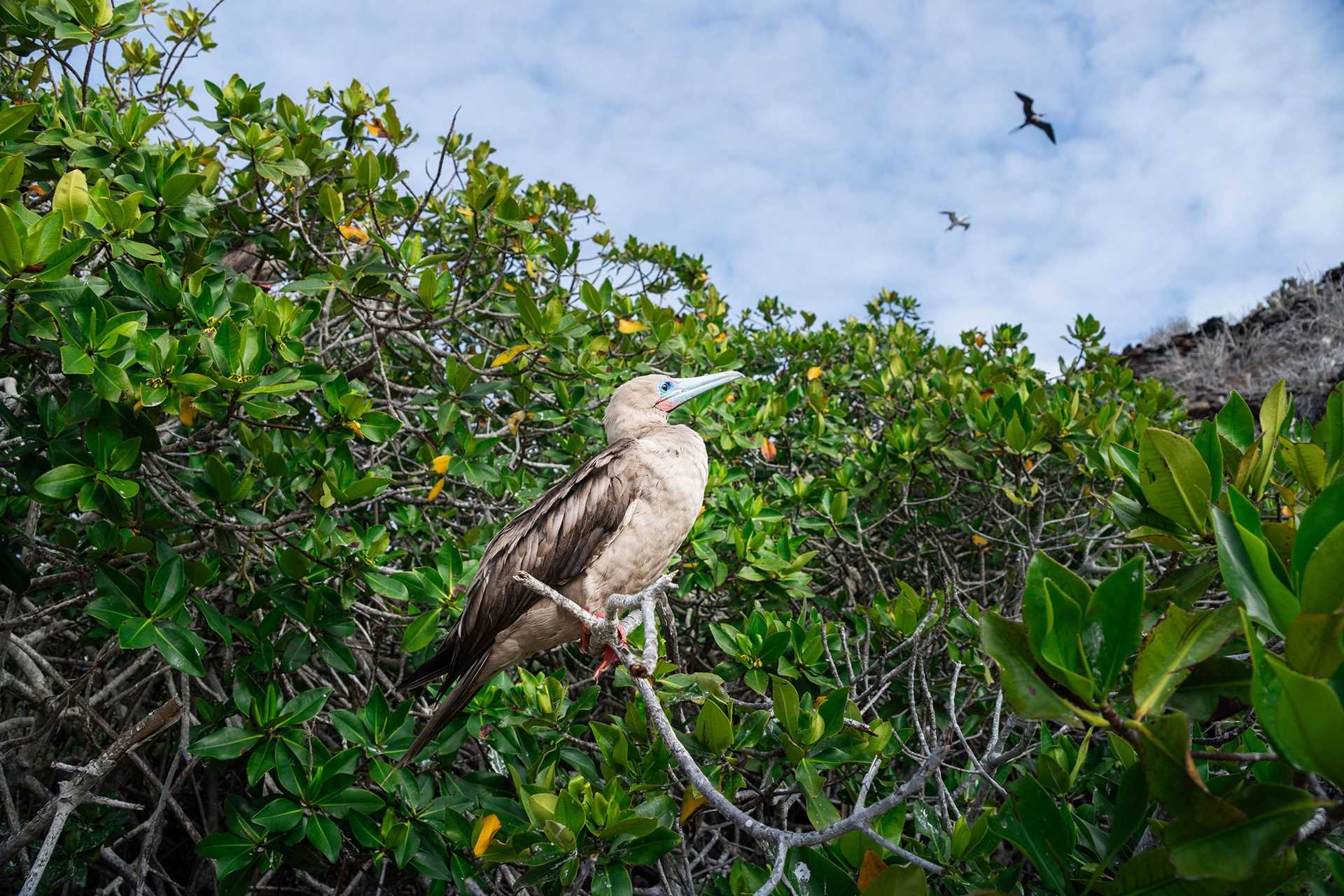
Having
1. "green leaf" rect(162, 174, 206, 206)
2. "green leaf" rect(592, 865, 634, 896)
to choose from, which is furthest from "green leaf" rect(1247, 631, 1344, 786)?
"green leaf" rect(162, 174, 206, 206)

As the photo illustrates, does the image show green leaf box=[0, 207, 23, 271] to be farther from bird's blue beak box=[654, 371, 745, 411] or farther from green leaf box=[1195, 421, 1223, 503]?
green leaf box=[1195, 421, 1223, 503]

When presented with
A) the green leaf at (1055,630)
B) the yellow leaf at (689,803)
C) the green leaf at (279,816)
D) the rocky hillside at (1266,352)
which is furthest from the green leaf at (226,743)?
the rocky hillside at (1266,352)

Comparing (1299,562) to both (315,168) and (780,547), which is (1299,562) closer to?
(780,547)

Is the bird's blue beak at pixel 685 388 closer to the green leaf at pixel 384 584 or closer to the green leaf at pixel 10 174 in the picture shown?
the green leaf at pixel 384 584

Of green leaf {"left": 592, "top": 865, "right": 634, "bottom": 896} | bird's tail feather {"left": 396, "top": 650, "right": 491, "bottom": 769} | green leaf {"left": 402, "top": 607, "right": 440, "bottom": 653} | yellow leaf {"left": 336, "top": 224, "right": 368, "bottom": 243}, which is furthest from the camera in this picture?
yellow leaf {"left": 336, "top": 224, "right": 368, "bottom": 243}

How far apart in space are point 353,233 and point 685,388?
1.77m

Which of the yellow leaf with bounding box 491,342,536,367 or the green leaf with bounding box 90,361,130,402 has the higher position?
the yellow leaf with bounding box 491,342,536,367

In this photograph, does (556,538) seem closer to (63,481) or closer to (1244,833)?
(63,481)

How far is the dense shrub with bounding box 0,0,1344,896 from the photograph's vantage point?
1113 millimetres

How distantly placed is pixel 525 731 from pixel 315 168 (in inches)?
115

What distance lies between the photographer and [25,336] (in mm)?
2172

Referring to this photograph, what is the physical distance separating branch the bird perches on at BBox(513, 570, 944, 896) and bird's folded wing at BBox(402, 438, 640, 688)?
0.82 metres

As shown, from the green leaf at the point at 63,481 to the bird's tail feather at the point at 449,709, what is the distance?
4.28 ft

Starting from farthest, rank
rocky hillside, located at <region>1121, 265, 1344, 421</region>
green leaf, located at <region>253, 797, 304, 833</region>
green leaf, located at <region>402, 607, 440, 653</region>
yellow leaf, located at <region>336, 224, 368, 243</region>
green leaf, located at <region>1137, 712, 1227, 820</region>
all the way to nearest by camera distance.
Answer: rocky hillside, located at <region>1121, 265, 1344, 421</region>
yellow leaf, located at <region>336, 224, 368, 243</region>
green leaf, located at <region>402, 607, 440, 653</region>
green leaf, located at <region>253, 797, 304, 833</region>
green leaf, located at <region>1137, 712, 1227, 820</region>
